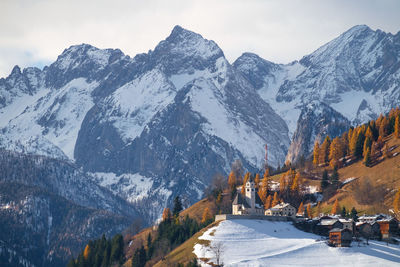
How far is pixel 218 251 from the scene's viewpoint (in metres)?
169

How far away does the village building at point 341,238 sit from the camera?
6860 inches

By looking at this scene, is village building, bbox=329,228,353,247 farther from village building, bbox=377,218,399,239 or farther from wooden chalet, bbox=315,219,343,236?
village building, bbox=377,218,399,239

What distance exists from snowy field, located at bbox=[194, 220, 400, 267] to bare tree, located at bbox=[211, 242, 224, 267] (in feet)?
1.51

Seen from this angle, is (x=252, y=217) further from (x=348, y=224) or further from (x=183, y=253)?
(x=348, y=224)

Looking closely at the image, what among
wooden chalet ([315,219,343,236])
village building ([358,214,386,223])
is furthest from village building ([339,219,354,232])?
village building ([358,214,386,223])

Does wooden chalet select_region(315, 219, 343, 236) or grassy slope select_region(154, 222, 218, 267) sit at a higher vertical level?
wooden chalet select_region(315, 219, 343, 236)

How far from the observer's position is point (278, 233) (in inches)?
7377

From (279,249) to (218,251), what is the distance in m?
15.0

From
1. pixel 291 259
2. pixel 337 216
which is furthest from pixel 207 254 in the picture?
pixel 337 216

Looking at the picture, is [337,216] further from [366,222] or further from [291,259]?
[291,259]

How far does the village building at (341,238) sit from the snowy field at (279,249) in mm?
1862

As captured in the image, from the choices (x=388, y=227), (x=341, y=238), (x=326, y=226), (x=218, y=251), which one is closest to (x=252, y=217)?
(x=326, y=226)

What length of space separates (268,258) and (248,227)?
21.3m

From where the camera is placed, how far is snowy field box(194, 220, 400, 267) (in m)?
165
